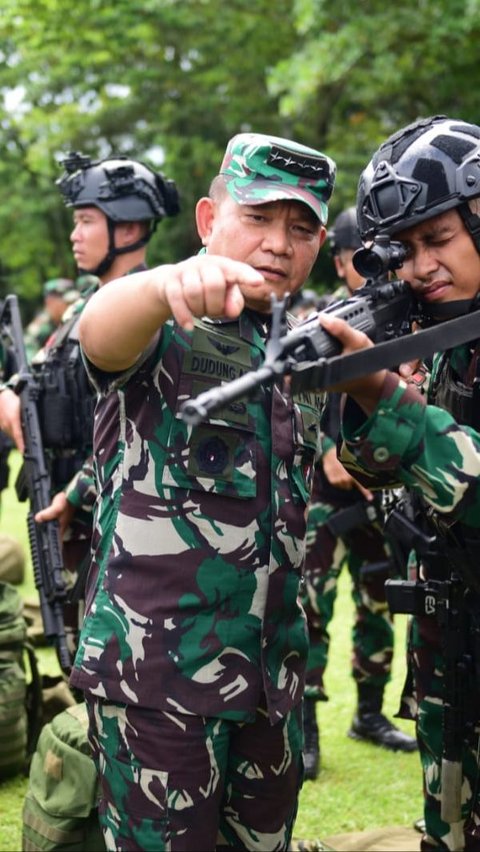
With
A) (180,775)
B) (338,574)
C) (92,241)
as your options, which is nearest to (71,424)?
(92,241)

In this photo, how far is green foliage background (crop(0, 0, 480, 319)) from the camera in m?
13.2

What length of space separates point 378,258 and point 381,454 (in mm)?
411

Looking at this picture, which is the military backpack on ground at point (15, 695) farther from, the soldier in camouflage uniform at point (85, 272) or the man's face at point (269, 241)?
the man's face at point (269, 241)

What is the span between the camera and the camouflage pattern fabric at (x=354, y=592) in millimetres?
5332

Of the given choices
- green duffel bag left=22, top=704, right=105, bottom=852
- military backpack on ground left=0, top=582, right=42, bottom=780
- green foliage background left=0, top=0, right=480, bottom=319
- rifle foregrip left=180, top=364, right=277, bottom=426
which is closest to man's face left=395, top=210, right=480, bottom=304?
rifle foregrip left=180, top=364, right=277, bottom=426

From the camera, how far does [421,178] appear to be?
2.51m

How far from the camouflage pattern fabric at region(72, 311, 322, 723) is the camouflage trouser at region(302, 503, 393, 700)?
112 inches

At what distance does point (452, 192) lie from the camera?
→ 2471 mm

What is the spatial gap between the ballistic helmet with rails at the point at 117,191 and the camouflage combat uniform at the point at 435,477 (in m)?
2.34

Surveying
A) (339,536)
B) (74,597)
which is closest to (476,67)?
(339,536)

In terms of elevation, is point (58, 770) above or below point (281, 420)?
below

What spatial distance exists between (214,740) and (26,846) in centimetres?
161

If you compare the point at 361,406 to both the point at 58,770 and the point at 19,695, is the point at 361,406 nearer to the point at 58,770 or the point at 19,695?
the point at 58,770

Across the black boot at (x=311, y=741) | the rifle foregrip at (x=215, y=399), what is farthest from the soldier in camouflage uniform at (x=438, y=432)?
the black boot at (x=311, y=741)
